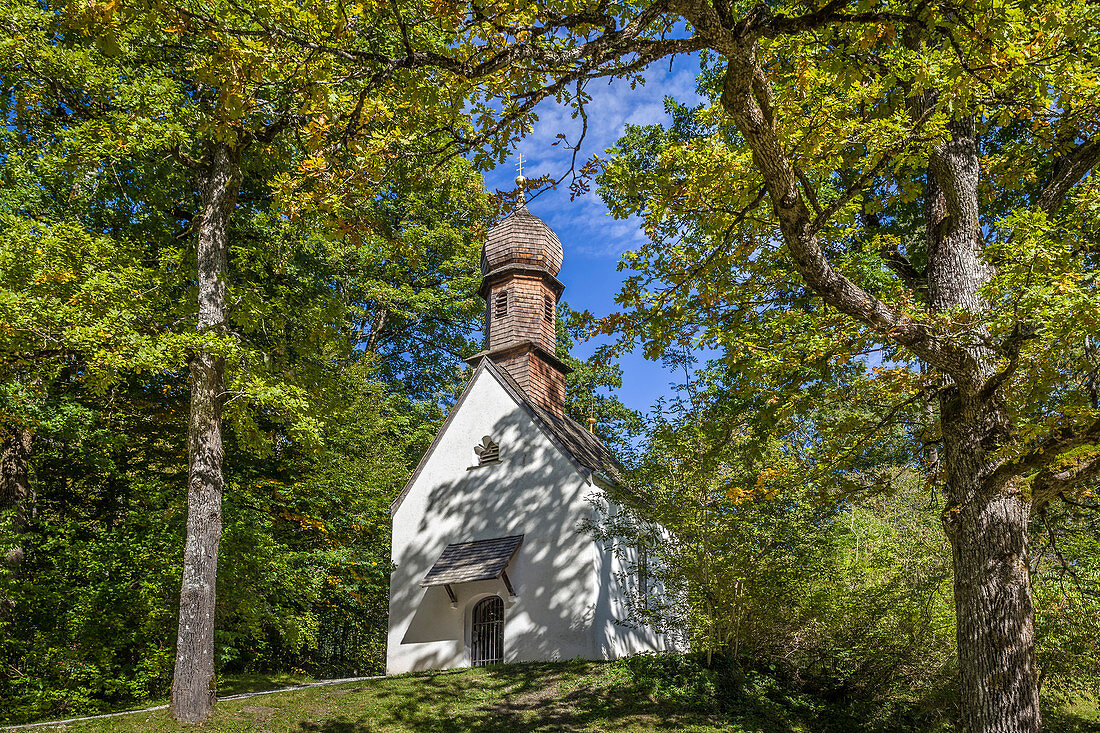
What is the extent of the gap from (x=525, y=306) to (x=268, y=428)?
710 cm

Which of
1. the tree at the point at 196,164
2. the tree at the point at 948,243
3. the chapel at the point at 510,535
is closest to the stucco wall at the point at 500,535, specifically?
the chapel at the point at 510,535

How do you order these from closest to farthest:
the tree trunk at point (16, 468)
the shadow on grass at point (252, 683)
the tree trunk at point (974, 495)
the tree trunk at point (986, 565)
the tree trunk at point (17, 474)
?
the tree trunk at point (974, 495) < the tree trunk at point (986, 565) < the tree trunk at point (17, 474) < the tree trunk at point (16, 468) < the shadow on grass at point (252, 683)

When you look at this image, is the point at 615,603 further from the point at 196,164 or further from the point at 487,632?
the point at 196,164

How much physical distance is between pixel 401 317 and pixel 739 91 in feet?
75.8

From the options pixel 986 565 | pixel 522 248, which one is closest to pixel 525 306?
pixel 522 248

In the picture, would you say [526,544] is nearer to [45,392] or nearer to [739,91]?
[45,392]

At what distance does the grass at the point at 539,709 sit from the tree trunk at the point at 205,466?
1.66ft

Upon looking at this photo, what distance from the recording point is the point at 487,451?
17.6 metres

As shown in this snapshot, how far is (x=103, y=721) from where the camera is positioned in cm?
936

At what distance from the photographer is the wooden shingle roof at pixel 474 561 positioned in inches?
609

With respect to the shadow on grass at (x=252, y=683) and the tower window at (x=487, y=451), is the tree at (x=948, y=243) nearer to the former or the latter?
the tower window at (x=487, y=451)

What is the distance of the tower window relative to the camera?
17.5m

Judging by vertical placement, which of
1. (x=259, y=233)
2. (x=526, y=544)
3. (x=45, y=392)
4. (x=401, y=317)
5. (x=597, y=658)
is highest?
(x=401, y=317)

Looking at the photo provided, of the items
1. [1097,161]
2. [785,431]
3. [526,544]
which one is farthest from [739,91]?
[526,544]
